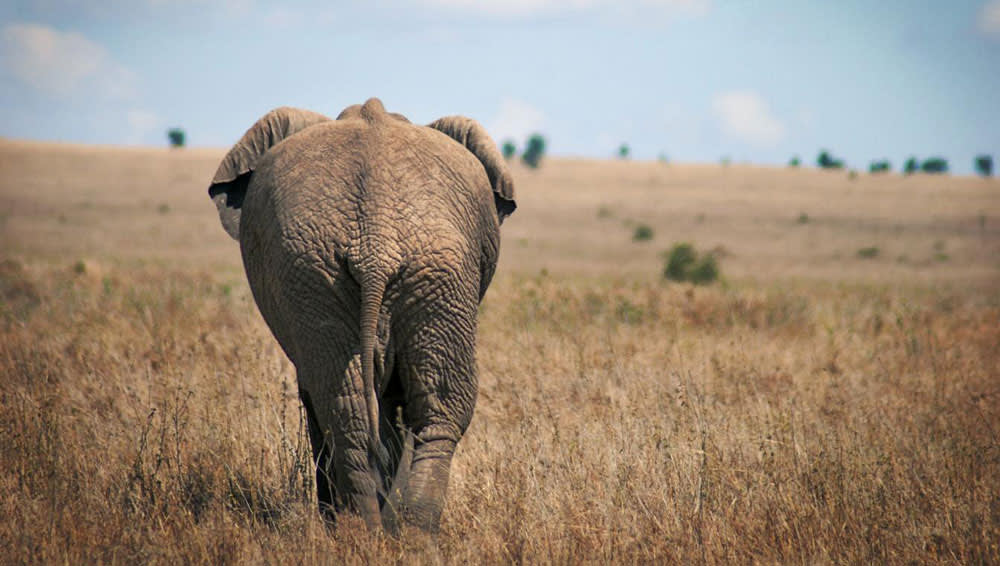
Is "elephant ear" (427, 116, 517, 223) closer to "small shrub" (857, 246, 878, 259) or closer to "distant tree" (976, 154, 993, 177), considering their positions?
"small shrub" (857, 246, 878, 259)

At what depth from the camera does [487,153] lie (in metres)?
4.78

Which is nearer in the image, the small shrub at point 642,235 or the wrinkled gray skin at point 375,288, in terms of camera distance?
the wrinkled gray skin at point 375,288

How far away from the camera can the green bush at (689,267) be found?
21.8 meters

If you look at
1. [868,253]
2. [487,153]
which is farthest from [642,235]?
[487,153]

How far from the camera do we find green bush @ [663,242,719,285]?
71.6ft

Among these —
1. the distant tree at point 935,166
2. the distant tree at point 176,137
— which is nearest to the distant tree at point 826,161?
the distant tree at point 935,166

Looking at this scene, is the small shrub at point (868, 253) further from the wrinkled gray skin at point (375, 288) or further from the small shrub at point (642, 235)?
the wrinkled gray skin at point (375, 288)

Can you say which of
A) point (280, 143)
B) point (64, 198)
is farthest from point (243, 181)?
point (64, 198)

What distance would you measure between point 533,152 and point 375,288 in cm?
8002

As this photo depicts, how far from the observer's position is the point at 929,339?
389 inches

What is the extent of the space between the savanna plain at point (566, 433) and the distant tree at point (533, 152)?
65.5m

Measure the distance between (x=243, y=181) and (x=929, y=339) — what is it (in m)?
7.99

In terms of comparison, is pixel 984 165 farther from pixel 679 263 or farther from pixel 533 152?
pixel 679 263

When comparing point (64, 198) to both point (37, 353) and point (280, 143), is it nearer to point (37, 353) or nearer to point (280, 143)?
point (37, 353)
